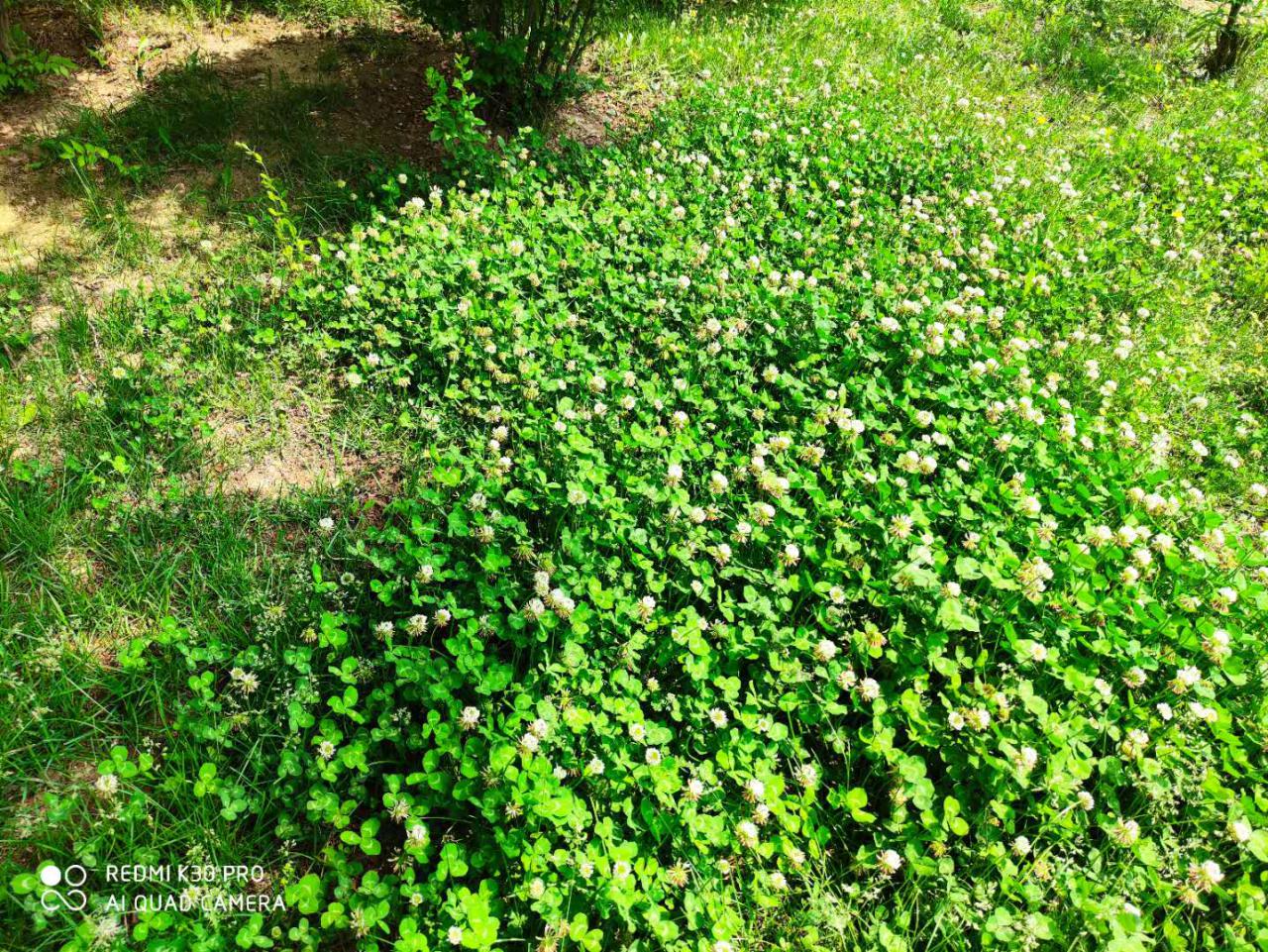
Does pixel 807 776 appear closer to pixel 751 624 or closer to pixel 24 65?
pixel 751 624

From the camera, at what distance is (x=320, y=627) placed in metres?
2.50

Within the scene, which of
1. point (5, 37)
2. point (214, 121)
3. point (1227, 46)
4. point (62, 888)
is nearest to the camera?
point (62, 888)

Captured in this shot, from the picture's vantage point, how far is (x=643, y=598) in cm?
258

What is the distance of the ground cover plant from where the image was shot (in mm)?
2160

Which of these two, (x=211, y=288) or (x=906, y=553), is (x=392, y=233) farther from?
(x=906, y=553)

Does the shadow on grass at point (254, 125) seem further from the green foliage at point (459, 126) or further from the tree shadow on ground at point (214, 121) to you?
the green foliage at point (459, 126)

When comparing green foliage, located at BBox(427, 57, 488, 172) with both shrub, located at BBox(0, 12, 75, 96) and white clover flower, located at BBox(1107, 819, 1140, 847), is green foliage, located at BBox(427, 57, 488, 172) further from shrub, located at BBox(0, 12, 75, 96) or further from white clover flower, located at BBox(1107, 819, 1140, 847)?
white clover flower, located at BBox(1107, 819, 1140, 847)

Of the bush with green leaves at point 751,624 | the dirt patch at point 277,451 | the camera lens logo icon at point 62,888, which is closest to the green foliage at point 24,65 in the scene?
the bush with green leaves at point 751,624

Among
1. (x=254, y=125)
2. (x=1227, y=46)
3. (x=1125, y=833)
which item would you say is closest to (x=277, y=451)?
(x=254, y=125)

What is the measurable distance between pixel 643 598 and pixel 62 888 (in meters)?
1.78

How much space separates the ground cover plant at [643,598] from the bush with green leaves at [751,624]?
0.02 meters

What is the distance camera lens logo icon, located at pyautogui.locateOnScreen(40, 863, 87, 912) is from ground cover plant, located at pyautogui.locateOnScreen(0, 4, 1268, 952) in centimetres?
4

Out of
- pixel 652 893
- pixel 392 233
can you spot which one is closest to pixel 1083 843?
pixel 652 893

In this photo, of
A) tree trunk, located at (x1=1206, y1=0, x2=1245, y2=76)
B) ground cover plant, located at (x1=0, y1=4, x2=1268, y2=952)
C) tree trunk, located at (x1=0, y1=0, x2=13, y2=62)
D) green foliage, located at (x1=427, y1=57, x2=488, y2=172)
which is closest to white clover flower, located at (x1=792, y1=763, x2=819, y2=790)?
ground cover plant, located at (x1=0, y1=4, x2=1268, y2=952)
